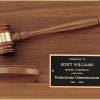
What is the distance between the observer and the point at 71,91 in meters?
0.83

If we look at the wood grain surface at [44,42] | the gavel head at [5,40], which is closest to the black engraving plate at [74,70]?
the wood grain surface at [44,42]

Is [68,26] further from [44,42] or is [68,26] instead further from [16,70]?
[16,70]

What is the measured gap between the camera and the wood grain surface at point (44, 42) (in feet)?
2.72

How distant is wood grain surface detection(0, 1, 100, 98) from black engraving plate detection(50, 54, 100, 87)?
0.01 metres

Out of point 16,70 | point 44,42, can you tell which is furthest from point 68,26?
point 16,70

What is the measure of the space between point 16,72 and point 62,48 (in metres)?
0.15

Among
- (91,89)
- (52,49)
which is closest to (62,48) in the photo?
(52,49)

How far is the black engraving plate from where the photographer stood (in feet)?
2.73

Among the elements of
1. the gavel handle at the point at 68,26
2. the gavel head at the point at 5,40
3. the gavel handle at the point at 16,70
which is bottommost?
the gavel handle at the point at 16,70

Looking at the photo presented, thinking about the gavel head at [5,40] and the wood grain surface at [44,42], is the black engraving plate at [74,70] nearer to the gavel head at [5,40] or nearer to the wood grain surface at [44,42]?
the wood grain surface at [44,42]

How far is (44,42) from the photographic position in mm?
854

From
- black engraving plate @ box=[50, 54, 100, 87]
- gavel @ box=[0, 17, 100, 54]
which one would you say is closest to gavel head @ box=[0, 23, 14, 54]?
gavel @ box=[0, 17, 100, 54]

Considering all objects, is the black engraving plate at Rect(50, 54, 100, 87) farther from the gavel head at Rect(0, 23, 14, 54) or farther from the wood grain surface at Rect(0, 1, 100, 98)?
the gavel head at Rect(0, 23, 14, 54)

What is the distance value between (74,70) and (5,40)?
0.64 feet
